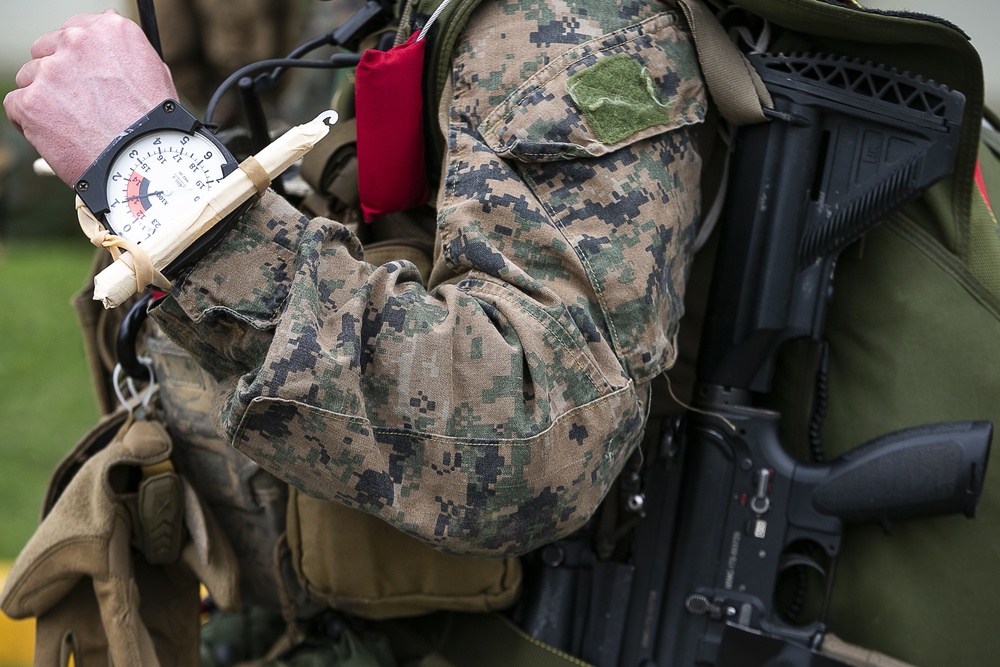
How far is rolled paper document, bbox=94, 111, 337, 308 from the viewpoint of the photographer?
3.37 ft

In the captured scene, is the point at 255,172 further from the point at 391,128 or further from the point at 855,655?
the point at 855,655

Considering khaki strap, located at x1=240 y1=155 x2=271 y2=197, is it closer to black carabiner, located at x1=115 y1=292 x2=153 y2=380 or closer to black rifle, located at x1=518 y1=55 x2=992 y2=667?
black carabiner, located at x1=115 y1=292 x2=153 y2=380

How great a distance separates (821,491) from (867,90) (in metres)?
0.61

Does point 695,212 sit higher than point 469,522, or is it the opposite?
point 695,212

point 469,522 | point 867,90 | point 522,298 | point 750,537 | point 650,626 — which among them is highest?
point 867,90

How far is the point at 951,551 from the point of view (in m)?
1.46

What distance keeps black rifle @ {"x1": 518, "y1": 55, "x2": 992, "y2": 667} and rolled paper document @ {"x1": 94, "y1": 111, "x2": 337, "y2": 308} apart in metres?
0.68

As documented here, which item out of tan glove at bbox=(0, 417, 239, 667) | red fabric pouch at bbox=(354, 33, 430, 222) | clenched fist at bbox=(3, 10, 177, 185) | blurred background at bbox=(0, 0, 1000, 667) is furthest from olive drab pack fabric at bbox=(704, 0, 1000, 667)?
blurred background at bbox=(0, 0, 1000, 667)

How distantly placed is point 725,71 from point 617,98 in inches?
8.2

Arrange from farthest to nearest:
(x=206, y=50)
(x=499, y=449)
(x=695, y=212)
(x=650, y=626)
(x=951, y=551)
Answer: (x=206, y=50) < (x=650, y=626) < (x=951, y=551) < (x=695, y=212) < (x=499, y=449)

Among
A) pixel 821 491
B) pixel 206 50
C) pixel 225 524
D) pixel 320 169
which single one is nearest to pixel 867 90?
pixel 821 491

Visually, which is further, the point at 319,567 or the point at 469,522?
the point at 319,567

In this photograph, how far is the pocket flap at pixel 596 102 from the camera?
117 cm

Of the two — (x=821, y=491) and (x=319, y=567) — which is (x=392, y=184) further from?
(x=821, y=491)
